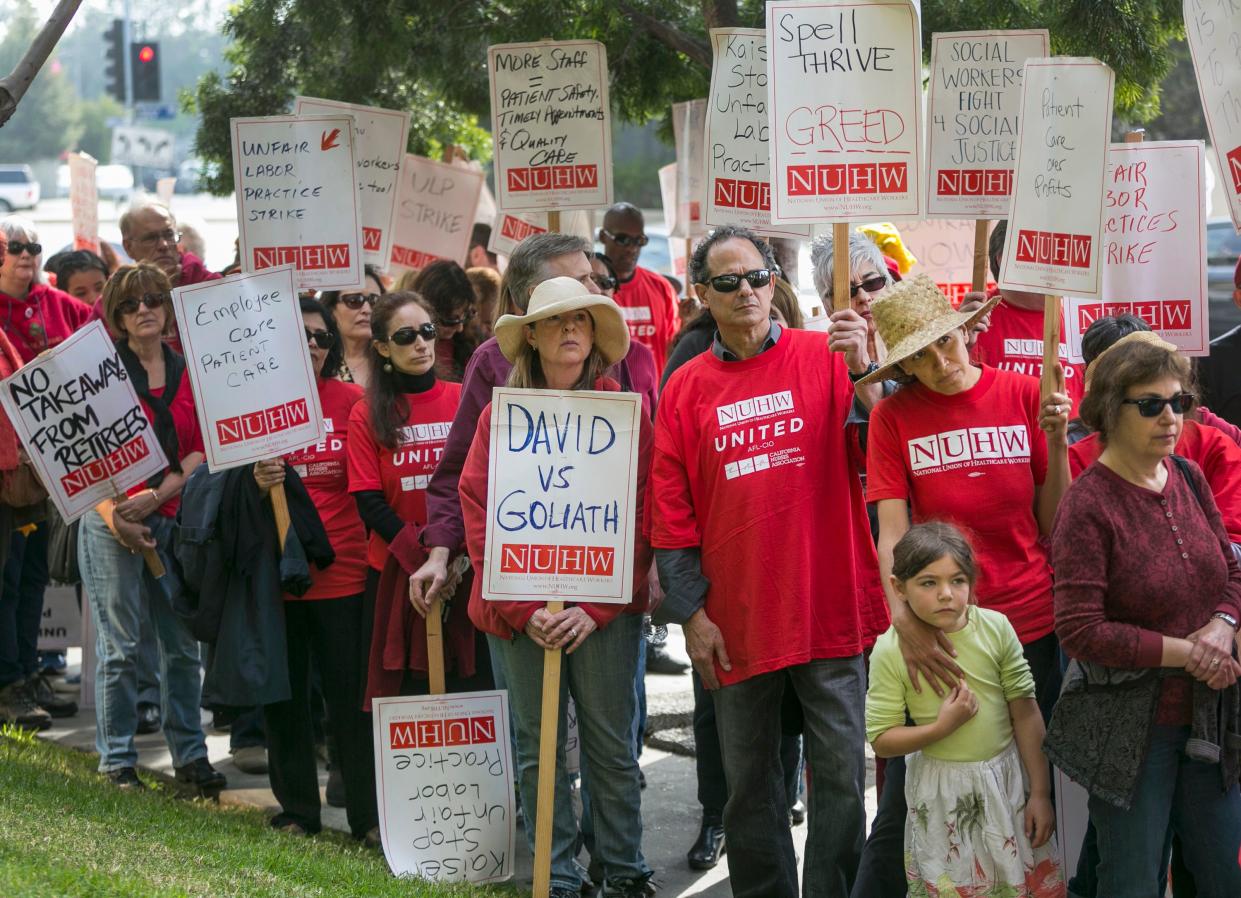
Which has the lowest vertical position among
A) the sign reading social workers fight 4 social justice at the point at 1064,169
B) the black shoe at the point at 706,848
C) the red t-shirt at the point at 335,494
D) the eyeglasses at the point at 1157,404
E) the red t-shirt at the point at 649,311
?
the black shoe at the point at 706,848

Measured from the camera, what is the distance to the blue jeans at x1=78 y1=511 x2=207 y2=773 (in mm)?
7191

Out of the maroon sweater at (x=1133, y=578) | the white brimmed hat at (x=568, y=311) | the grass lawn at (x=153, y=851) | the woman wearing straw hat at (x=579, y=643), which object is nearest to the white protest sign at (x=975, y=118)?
the white brimmed hat at (x=568, y=311)

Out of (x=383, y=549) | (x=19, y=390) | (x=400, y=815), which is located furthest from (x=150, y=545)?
(x=400, y=815)

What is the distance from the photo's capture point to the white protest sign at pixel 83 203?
40.7 ft

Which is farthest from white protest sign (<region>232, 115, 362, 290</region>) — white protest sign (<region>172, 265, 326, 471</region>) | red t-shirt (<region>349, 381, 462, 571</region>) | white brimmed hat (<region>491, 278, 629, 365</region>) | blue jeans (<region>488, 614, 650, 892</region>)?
blue jeans (<region>488, 614, 650, 892</region>)

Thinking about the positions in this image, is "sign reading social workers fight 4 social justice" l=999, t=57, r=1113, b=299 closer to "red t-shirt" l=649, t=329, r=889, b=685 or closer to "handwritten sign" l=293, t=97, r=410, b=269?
"red t-shirt" l=649, t=329, r=889, b=685

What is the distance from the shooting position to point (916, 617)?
15.1 ft

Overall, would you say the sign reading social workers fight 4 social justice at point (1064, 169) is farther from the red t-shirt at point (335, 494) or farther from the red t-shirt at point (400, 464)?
the red t-shirt at point (335, 494)

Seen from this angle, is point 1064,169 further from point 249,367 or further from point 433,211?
point 433,211

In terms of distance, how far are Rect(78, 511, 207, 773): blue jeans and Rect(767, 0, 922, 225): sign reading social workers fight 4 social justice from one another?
10.9 feet

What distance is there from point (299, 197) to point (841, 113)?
2.65 meters

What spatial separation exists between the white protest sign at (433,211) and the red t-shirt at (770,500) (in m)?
4.93

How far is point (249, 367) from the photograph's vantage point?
6531 millimetres

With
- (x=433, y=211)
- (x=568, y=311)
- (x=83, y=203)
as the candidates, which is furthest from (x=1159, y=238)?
(x=83, y=203)
